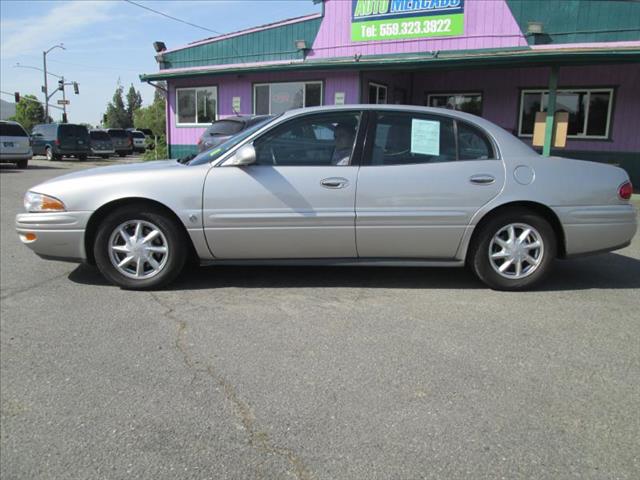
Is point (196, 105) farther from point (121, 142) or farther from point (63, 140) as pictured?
point (121, 142)

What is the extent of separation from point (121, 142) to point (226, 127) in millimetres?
22697

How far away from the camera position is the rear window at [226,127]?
36.1ft

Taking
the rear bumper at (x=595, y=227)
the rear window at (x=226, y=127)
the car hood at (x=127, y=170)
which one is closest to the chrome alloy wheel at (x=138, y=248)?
the car hood at (x=127, y=170)

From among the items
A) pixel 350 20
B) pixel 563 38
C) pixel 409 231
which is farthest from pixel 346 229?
pixel 350 20

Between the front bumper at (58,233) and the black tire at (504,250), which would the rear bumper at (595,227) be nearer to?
the black tire at (504,250)

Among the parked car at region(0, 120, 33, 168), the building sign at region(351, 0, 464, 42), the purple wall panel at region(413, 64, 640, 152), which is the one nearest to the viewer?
the purple wall panel at region(413, 64, 640, 152)

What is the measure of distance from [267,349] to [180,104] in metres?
16.6

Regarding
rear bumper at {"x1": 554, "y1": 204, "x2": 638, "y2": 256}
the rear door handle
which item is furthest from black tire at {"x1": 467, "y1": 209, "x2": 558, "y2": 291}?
the rear door handle

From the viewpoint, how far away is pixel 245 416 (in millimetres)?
2758

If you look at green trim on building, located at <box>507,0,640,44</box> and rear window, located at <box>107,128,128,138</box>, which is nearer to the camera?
green trim on building, located at <box>507,0,640,44</box>

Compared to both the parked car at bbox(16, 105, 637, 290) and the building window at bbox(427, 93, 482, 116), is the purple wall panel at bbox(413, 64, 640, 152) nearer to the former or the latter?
the building window at bbox(427, 93, 482, 116)

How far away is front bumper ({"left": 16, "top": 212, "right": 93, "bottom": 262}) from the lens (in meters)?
4.64

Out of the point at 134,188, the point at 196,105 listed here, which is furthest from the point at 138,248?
the point at 196,105

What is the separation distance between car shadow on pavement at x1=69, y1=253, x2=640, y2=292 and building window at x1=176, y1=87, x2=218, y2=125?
1329 centimetres
